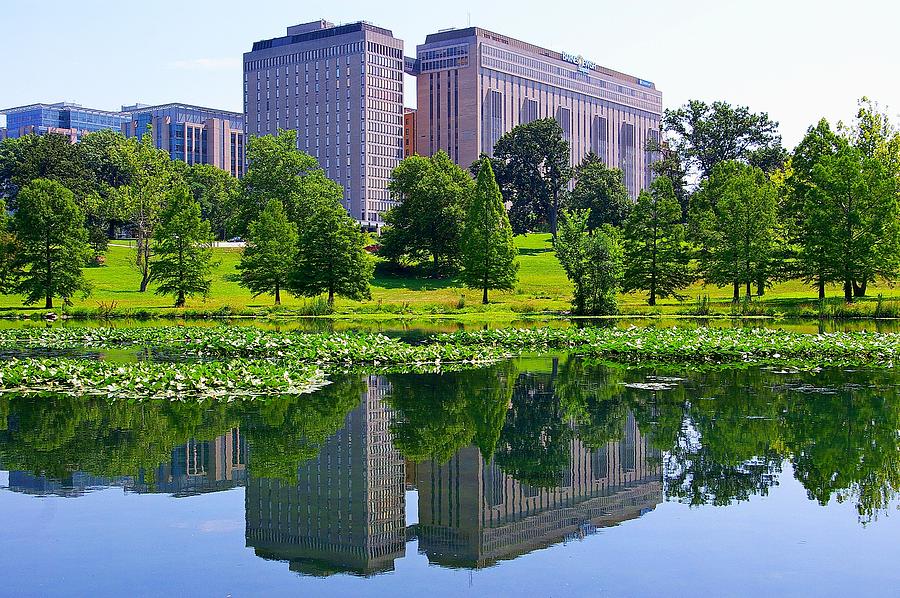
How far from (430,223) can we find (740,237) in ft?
107

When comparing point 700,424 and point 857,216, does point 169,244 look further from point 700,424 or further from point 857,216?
point 700,424

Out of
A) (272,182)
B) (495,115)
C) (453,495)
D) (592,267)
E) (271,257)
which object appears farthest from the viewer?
(495,115)

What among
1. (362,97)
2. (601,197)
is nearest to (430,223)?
(601,197)

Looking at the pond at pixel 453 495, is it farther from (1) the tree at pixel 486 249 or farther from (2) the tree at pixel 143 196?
(2) the tree at pixel 143 196

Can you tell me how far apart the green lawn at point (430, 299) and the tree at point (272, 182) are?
15.8ft

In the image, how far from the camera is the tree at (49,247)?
204 ft

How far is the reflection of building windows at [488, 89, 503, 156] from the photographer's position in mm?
194250

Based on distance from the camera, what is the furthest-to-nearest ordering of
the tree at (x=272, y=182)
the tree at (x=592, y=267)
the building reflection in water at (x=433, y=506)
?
the tree at (x=272, y=182) < the tree at (x=592, y=267) < the building reflection in water at (x=433, y=506)

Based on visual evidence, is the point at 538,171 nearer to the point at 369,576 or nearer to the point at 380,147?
the point at 380,147

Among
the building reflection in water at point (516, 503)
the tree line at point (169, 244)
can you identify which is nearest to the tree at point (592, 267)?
the tree line at point (169, 244)

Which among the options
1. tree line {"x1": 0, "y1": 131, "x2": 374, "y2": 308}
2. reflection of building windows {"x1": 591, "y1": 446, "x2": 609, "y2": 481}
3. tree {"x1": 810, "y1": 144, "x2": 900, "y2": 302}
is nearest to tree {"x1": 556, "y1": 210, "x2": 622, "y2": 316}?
tree {"x1": 810, "y1": 144, "x2": 900, "y2": 302}

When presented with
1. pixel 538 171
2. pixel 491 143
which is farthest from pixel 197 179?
pixel 491 143

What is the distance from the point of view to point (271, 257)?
6906 centimetres

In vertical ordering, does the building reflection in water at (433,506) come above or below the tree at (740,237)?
below
